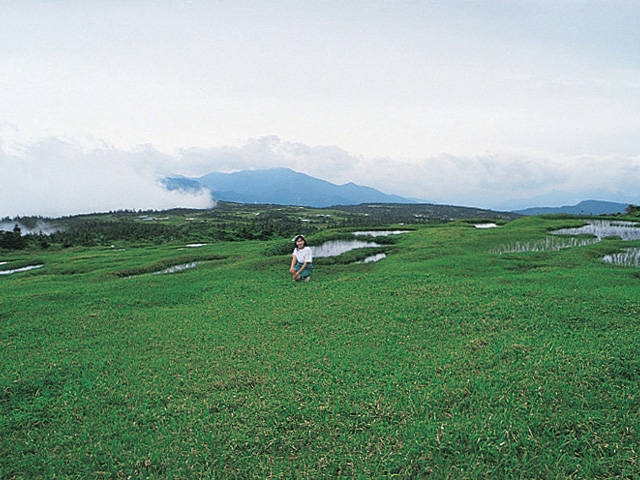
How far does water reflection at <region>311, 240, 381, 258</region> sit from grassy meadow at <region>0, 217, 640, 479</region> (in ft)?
79.1

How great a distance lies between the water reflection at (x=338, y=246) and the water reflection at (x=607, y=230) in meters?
25.0

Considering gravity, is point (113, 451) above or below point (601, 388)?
below

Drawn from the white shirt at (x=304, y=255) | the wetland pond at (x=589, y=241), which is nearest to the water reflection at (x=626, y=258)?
the wetland pond at (x=589, y=241)

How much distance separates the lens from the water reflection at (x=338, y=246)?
43.7m

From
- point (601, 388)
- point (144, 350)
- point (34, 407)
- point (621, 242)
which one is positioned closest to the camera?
point (601, 388)

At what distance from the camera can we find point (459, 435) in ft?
25.3

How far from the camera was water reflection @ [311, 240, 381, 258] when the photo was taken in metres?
43.7

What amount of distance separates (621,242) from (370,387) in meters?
40.4

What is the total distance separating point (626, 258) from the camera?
31.5 metres

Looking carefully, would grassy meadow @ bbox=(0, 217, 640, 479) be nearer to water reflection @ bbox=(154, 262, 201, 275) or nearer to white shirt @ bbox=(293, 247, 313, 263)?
white shirt @ bbox=(293, 247, 313, 263)

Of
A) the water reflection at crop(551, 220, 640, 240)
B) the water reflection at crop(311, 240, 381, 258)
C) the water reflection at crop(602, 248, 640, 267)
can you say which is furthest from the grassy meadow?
the water reflection at crop(551, 220, 640, 240)

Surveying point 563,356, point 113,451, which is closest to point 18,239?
point 113,451

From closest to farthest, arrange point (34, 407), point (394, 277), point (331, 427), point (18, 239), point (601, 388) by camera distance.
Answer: point (331, 427)
point (601, 388)
point (34, 407)
point (394, 277)
point (18, 239)

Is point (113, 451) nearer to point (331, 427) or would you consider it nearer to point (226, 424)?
point (226, 424)
